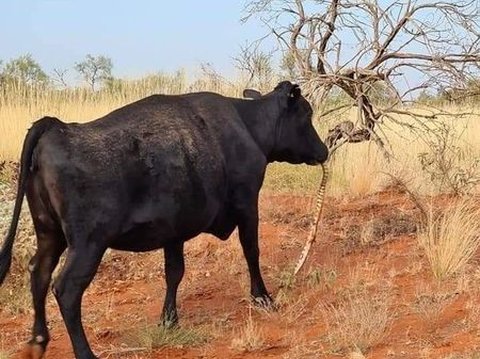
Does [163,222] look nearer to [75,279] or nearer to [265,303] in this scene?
[75,279]

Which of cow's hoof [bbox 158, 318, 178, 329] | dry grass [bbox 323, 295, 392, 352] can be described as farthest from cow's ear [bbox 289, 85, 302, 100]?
cow's hoof [bbox 158, 318, 178, 329]

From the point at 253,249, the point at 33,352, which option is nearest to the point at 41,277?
the point at 33,352

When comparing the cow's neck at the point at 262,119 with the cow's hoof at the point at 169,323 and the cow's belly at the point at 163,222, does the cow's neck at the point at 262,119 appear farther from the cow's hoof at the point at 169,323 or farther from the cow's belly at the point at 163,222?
the cow's hoof at the point at 169,323

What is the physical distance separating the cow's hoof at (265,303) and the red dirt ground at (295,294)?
62 mm

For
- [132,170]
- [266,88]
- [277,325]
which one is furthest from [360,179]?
[132,170]

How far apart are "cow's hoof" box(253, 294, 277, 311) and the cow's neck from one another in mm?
1181

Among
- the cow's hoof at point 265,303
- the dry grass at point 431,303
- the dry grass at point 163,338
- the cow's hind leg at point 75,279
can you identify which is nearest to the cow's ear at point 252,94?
the cow's hoof at point 265,303

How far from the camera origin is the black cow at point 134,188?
4770 mm

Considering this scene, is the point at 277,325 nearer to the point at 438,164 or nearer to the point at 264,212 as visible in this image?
the point at 264,212

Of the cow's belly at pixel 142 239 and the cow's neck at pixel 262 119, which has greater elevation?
the cow's neck at pixel 262 119

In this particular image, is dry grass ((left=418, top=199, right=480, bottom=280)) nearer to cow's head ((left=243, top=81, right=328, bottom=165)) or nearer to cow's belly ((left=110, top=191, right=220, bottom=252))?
cow's head ((left=243, top=81, right=328, bottom=165))

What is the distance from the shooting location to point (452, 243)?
652cm

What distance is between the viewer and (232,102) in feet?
21.0

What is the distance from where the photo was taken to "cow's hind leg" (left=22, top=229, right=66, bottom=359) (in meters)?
5.11
